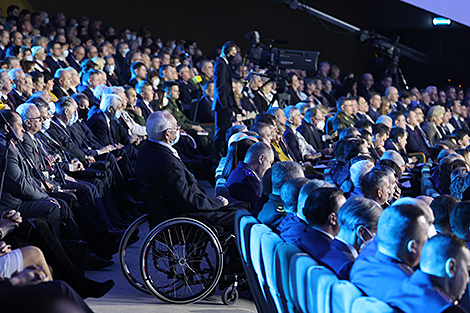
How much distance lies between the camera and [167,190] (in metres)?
3.94

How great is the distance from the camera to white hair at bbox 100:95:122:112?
648 centimetres

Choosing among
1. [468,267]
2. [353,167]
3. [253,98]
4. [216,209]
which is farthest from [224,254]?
[253,98]

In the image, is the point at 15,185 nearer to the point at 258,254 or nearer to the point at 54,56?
the point at 258,254

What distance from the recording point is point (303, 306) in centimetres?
209

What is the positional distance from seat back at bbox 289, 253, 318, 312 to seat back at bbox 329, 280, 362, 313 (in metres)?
0.16

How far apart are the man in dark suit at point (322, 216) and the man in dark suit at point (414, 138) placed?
5383 millimetres

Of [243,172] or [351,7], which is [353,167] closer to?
[243,172]

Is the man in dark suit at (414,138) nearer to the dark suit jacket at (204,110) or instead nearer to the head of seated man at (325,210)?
the dark suit jacket at (204,110)

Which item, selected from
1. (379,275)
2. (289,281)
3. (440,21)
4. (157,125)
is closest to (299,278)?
(289,281)

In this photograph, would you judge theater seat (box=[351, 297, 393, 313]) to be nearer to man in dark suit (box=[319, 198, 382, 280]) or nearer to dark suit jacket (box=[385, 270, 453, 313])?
dark suit jacket (box=[385, 270, 453, 313])

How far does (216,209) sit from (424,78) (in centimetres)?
1174

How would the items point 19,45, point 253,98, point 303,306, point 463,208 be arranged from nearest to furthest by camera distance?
point 303,306
point 463,208
point 19,45
point 253,98

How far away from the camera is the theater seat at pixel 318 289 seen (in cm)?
189

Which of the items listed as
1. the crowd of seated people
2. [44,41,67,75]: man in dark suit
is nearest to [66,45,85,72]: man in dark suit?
the crowd of seated people
